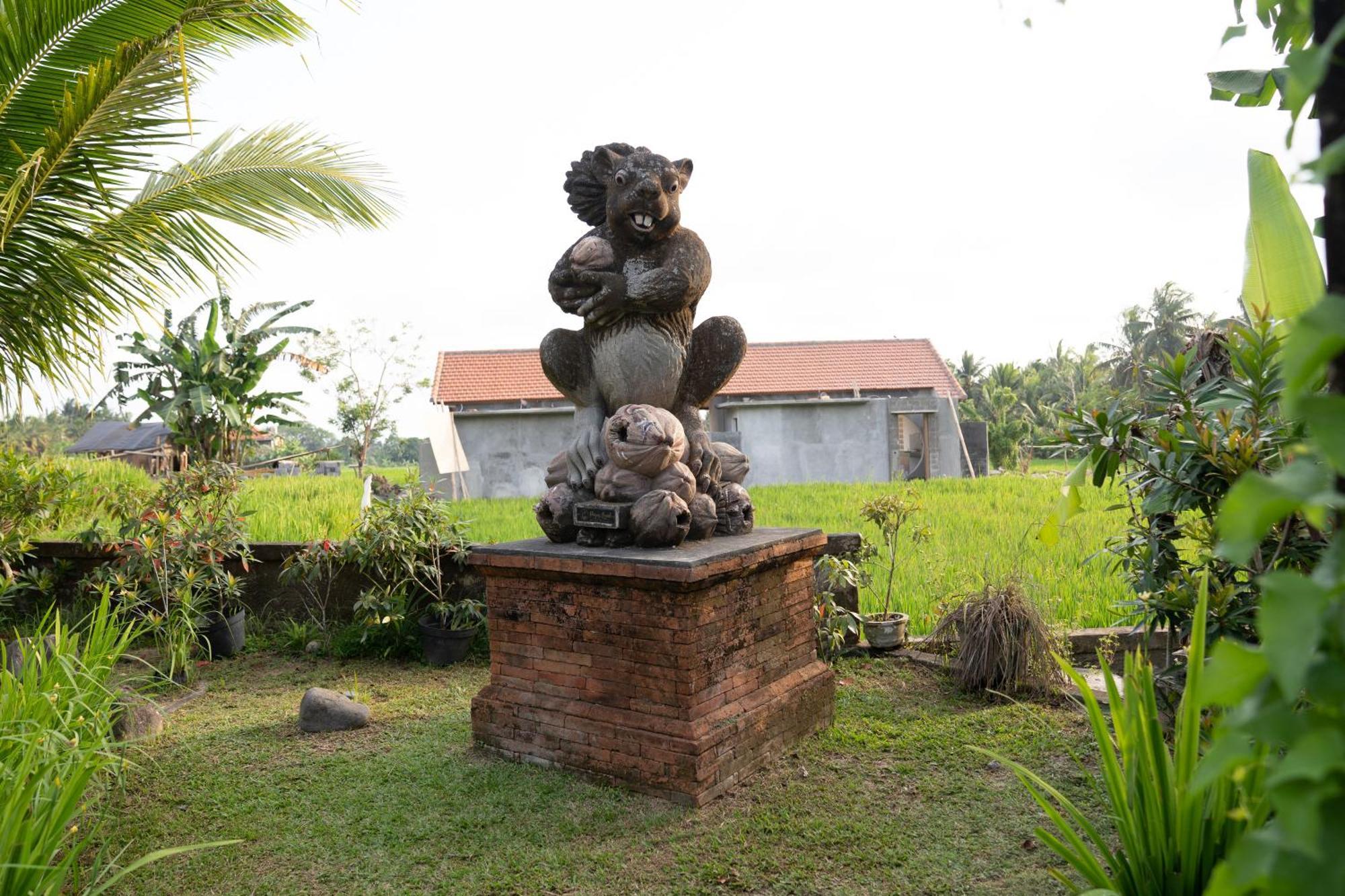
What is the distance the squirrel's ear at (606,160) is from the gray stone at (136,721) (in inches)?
121

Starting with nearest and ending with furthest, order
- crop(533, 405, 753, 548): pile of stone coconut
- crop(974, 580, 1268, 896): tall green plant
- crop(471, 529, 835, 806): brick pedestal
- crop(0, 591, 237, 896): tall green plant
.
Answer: crop(974, 580, 1268, 896): tall green plant → crop(0, 591, 237, 896): tall green plant → crop(471, 529, 835, 806): brick pedestal → crop(533, 405, 753, 548): pile of stone coconut

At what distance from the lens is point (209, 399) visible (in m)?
11.1

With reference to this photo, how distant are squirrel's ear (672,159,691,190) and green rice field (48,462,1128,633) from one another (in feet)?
8.67

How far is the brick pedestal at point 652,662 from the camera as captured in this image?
2990 millimetres

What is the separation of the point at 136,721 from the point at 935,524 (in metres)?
7.02

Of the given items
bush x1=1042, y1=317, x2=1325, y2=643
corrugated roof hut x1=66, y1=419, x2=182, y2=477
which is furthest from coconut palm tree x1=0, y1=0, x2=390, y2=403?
corrugated roof hut x1=66, y1=419, x2=182, y2=477

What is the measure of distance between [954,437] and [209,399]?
14.0 m

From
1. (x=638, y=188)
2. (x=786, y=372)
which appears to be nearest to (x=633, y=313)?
(x=638, y=188)

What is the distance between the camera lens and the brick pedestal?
2990 millimetres

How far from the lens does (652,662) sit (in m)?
3.08

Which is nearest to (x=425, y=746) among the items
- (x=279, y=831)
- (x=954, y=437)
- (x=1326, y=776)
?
(x=279, y=831)

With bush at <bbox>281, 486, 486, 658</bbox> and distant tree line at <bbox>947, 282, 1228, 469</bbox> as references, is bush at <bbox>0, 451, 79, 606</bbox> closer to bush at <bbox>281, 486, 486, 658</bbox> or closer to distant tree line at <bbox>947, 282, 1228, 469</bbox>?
bush at <bbox>281, 486, 486, 658</bbox>

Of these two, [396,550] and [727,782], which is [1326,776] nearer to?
[727,782]

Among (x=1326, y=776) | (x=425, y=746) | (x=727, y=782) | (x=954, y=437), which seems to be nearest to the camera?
(x=1326, y=776)
